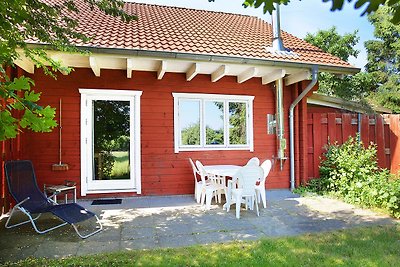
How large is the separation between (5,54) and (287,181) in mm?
6409

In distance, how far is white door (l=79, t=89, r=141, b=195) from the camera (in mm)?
6109

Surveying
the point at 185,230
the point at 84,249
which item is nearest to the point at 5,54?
the point at 84,249

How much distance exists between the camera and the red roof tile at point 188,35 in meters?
5.67

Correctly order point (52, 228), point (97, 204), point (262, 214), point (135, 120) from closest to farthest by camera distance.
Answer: point (52, 228), point (262, 214), point (97, 204), point (135, 120)

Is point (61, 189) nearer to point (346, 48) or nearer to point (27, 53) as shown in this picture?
point (27, 53)

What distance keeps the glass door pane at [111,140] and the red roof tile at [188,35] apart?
1478 mm

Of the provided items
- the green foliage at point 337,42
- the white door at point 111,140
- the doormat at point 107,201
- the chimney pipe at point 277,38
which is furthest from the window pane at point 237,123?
the green foliage at point 337,42

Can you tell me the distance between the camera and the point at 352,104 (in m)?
8.38

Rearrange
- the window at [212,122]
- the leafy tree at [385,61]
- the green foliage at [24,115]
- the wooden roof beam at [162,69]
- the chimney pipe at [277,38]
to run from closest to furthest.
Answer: the green foliage at [24,115]
the wooden roof beam at [162,69]
the window at [212,122]
the chimney pipe at [277,38]
the leafy tree at [385,61]

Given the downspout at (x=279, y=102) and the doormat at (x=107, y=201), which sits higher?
the downspout at (x=279, y=102)

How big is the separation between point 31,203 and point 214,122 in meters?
4.10

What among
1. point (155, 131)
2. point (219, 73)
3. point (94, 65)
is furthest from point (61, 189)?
point (219, 73)

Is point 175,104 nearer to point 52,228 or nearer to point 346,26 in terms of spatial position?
point 52,228

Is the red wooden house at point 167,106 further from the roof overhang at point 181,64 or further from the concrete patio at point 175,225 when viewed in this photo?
the concrete patio at point 175,225
